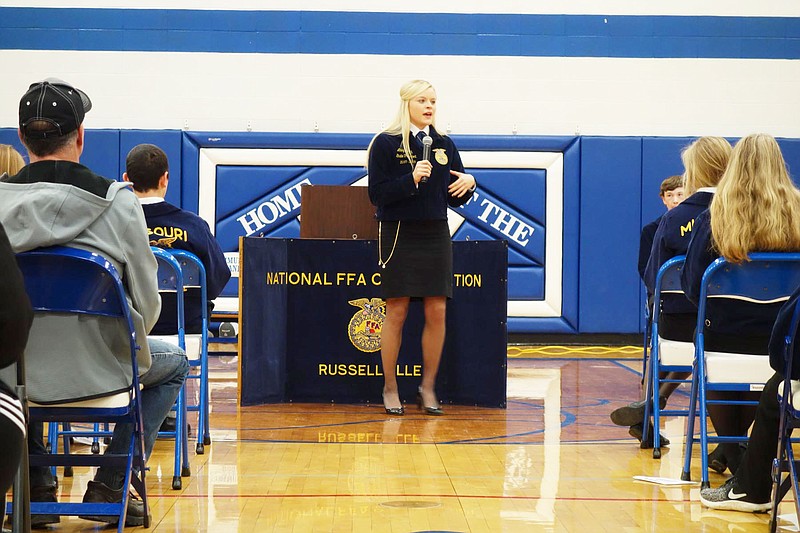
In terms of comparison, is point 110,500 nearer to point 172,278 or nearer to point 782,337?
point 172,278

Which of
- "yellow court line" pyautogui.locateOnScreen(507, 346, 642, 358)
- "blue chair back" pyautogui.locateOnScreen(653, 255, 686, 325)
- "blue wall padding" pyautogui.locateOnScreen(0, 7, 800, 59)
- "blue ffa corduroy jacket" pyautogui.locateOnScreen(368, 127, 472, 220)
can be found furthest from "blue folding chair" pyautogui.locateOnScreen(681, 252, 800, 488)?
"blue wall padding" pyautogui.locateOnScreen(0, 7, 800, 59)

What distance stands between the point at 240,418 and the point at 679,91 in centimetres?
564

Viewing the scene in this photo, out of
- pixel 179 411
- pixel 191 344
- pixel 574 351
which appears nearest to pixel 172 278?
pixel 191 344

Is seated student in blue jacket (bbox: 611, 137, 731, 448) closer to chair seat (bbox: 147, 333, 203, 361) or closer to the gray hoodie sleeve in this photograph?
chair seat (bbox: 147, 333, 203, 361)

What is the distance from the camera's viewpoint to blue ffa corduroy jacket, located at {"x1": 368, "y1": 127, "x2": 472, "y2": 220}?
4.75m

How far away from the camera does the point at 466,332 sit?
5.18 metres

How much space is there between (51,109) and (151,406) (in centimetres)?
89

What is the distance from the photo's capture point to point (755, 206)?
3.25m

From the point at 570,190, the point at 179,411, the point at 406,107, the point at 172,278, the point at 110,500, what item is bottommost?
the point at 110,500

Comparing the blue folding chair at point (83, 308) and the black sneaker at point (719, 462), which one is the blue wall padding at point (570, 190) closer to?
the black sneaker at point (719, 462)

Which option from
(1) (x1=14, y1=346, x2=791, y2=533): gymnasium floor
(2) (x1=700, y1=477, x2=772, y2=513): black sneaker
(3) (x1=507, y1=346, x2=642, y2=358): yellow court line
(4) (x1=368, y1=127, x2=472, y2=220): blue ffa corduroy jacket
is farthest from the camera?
(3) (x1=507, y1=346, x2=642, y2=358): yellow court line

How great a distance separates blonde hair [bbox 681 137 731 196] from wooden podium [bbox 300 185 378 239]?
1.80 meters

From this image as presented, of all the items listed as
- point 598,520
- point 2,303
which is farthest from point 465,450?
point 2,303

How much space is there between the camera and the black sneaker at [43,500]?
2.72 meters
